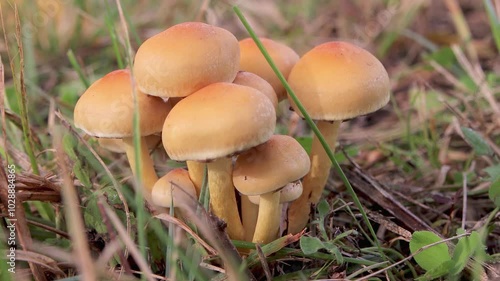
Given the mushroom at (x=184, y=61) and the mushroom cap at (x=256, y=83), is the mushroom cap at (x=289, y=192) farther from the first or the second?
the mushroom at (x=184, y=61)

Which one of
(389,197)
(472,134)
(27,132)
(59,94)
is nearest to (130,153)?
(27,132)

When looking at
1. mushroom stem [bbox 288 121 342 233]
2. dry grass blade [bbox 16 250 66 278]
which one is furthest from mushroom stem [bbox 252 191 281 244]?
dry grass blade [bbox 16 250 66 278]

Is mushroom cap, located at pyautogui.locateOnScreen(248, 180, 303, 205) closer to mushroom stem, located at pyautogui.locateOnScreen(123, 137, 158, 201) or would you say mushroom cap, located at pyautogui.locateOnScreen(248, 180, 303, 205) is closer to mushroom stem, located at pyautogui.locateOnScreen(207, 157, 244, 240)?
mushroom stem, located at pyautogui.locateOnScreen(207, 157, 244, 240)

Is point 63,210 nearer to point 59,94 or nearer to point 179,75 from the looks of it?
point 179,75

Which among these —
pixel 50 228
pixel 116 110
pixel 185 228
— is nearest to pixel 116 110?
pixel 116 110

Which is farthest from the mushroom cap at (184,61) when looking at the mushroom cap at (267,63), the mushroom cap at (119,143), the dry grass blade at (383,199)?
A: the dry grass blade at (383,199)
